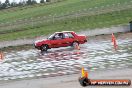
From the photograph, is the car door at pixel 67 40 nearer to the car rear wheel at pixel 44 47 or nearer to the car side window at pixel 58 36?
the car side window at pixel 58 36

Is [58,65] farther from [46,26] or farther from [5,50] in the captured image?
[46,26]

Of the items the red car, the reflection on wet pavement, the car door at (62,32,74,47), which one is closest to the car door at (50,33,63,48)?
the red car

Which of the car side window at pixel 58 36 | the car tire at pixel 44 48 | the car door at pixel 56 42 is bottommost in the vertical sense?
the car tire at pixel 44 48

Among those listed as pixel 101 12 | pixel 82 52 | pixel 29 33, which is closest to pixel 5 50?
pixel 29 33

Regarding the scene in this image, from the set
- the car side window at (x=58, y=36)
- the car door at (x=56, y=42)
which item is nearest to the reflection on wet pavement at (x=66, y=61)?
the car door at (x=56, y=42)

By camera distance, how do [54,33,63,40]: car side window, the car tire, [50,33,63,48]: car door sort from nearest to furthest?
the car tire, [50,33,63,48]: car door, [54,33,63,40]: car side window

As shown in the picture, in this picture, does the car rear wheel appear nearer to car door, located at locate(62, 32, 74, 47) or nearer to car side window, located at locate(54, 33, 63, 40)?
car side window, located at locate(54, 33, 63, 40)

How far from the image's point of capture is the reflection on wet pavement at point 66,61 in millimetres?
21109

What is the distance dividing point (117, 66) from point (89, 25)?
2114 cm

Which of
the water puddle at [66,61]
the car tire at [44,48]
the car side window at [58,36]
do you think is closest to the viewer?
the water puddle at [66,61]

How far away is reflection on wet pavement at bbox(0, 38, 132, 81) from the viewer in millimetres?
21109

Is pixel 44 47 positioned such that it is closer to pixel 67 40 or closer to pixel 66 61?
pixel 67 40

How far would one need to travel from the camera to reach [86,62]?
23.0 meters

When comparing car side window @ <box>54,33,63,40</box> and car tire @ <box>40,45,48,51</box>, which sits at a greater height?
car side window @ <box>54,33,63,40</box>
